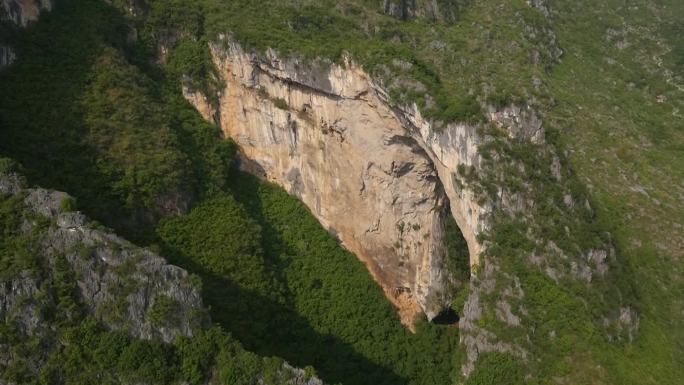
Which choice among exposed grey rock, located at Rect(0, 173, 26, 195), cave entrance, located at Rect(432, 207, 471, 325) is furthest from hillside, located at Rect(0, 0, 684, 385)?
exposed grey rock, located at Rect(0, 173, 26, 195)

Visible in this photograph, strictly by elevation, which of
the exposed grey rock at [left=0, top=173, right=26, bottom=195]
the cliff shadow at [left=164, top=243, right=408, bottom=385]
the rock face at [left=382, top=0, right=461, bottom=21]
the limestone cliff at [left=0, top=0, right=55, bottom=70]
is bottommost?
the cliff shadow at [left=164, top=243, right=408, bottom=385]

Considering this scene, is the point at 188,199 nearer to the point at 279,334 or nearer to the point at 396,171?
the point at 279,334

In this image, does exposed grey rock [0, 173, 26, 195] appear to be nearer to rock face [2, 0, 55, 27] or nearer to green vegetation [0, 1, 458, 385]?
green vegetation [0, 1, 458, 385]

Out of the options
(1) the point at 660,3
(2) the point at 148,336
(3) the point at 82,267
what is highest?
(1) the point at 660,3

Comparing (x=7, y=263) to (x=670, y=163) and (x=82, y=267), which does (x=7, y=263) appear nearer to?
(x=82, y=267)

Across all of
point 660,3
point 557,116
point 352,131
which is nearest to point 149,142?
point 352,131

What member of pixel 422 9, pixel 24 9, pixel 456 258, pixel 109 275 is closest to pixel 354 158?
pixel 456 258
